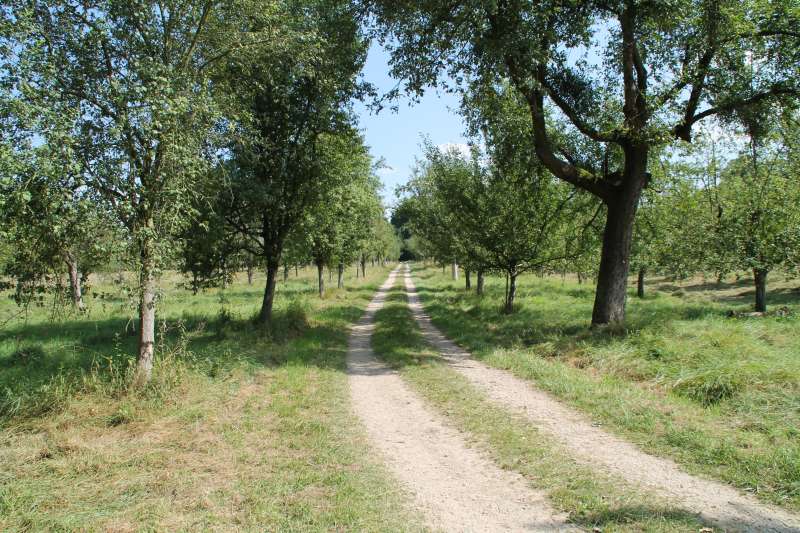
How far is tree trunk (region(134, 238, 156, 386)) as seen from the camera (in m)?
7.84

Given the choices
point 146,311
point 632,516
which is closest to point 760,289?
point 632,516

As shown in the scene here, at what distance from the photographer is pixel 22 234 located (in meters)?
6.95

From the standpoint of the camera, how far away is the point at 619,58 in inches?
514

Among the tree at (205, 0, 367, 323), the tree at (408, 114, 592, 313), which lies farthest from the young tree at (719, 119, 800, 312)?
the tree at (205, 0, 367, 323)

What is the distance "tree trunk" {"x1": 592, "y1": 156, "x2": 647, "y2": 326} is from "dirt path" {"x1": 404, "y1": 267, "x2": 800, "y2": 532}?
17.9ft

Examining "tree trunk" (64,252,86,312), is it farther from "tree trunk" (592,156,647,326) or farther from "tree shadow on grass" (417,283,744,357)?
"tree trunk" (592,156,647,326)

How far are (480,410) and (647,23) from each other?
462 inches

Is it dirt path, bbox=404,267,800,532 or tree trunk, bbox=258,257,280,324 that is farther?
tree trunk, bbox=258,257,280,324

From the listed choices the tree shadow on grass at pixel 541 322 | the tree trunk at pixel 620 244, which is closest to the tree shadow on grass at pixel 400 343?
the tree shadow on grass at pixel 541 322

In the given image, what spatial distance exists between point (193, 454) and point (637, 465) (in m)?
5.74

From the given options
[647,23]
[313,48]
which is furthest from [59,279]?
[647,23]

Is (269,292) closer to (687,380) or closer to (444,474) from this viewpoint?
(444,474)

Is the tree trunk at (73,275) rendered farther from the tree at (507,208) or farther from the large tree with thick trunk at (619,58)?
the tree at (507,208)

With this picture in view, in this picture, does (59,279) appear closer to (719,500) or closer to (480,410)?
(480,410)
